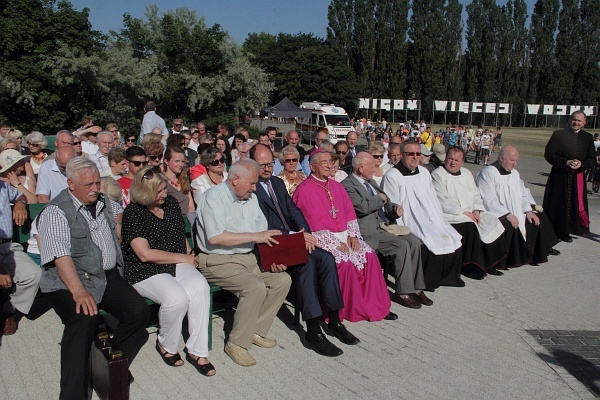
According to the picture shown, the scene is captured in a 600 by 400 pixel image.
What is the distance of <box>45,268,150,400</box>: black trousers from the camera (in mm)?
3621

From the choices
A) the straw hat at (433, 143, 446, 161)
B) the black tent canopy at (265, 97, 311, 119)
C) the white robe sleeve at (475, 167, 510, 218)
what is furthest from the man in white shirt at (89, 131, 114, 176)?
the black tent canopy at (265, 97, 311, 119)

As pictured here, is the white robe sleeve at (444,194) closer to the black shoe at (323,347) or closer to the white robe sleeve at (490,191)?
the white robe sleeve at (490,191)

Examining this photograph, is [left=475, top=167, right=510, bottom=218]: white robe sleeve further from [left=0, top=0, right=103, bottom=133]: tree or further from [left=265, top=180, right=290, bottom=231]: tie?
[left=0, top=0, right=103, bottom=133]: tree

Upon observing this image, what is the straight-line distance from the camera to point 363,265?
555 centimetres

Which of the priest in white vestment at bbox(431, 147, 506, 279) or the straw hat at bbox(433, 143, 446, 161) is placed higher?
the straw hat at bbox(433, 143, 446, 161)

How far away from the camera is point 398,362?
4.52m

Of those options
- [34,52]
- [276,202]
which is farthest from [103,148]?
[34,52]

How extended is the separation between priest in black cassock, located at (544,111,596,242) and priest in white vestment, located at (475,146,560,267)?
4.47ft

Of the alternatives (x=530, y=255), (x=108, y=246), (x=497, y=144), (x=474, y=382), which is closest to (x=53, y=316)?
(x=108, y=246)

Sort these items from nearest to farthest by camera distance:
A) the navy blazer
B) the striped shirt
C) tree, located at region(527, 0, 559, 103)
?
the striped shirt < the navy blazer < tree, located at region(527, 0, 559, 103)

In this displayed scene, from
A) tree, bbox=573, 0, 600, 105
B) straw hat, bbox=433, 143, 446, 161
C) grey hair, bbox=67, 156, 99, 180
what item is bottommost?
straw hat, bbox=433, 143, 446, 161

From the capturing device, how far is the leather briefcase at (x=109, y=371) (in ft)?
11.3

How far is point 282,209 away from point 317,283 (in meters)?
0.84

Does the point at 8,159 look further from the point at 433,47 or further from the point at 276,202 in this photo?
the point at 433,47
